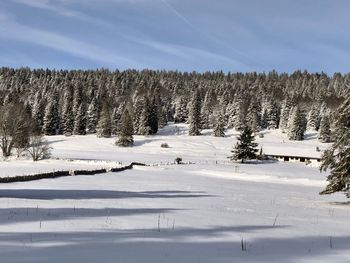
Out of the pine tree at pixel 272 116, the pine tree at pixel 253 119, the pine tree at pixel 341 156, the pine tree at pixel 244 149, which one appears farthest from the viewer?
the pine tree at pixel 272 116

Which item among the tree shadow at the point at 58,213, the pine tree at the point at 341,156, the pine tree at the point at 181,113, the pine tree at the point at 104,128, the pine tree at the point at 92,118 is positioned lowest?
the tree shadow at the point at 58,213

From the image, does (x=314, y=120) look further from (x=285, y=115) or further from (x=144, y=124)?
(x=144, y=124)

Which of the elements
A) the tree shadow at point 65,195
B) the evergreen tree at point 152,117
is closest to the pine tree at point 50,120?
the evergreen tree at point 152,117

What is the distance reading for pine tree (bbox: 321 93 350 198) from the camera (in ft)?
92.1

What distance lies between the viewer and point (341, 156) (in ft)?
93.8

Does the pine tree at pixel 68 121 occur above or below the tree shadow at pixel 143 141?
above

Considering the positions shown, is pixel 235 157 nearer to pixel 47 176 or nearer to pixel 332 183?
pixel 47 176

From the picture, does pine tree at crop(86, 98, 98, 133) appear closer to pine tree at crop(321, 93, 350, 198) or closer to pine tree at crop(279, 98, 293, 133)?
pine tree at crop(279, 98, 293, 133)

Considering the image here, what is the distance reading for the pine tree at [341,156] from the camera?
28.1 m

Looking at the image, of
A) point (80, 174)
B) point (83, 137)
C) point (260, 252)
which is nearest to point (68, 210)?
point (260, 252)

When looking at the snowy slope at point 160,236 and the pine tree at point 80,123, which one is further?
the pine tree at point 80,123

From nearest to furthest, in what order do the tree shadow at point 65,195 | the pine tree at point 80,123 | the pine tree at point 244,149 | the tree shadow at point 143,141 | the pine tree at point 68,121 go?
the tree shadow at point 65,195
the pine tree at point 244,149
the tree shadow at point 143,141
the pine tree at point 80,123
the pine tree at point 68,121

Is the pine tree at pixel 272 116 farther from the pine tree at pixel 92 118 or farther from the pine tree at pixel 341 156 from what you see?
the pine tree at pixel 341 156

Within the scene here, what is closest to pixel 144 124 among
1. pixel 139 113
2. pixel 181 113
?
pixel 139 113
